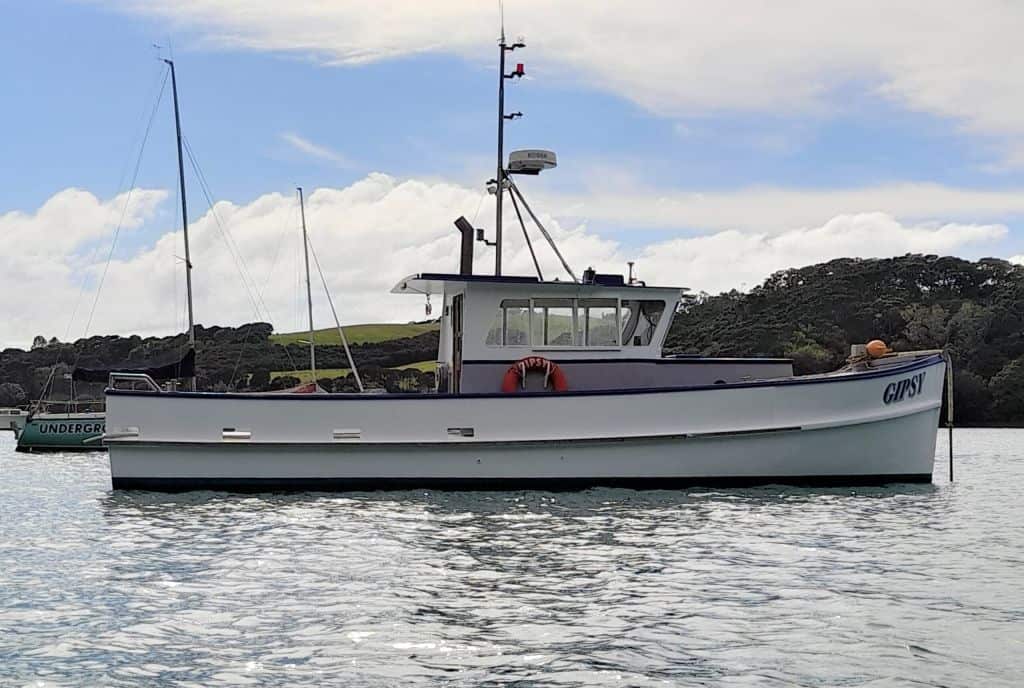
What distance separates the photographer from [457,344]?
1603 centimetres

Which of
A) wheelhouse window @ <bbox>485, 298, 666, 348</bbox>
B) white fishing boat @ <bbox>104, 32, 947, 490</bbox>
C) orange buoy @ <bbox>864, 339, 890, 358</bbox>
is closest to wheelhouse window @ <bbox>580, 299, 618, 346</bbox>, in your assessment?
wheelhouse window @ <bbox>485, 298, 666, 348</bbox>

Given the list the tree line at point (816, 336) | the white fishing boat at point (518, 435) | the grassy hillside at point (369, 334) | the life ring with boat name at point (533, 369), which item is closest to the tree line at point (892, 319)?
the tree line at point (816, 336)

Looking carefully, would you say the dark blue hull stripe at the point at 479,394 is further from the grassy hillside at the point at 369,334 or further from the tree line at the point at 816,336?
the grassy hillside at the point at 369,334

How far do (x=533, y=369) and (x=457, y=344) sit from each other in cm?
140

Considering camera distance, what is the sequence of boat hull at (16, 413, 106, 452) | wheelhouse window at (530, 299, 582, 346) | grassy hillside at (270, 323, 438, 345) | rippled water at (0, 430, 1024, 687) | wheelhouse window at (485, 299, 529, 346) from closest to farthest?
rippled water at (0, 430, 1024, 687) < wheelhouse window at (485, 299, 529, 346) < wheelhouse window at (530, 299, 582, 346) < boat hull at (16, 413, 106, 452) < grassy hillside at (270, 323, 438, 345)

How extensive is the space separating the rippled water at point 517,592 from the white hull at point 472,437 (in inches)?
29.9

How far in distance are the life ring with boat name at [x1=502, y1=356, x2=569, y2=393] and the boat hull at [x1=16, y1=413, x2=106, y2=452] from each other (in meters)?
21.9

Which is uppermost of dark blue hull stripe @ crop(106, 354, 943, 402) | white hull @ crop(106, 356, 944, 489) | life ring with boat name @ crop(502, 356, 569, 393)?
life ring with boat name @ crop(502, 356, 569, 393)

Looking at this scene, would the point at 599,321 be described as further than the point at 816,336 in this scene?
No

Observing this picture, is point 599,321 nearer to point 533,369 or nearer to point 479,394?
point 533,369

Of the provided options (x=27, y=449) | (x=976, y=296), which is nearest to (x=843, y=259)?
(x=976, y=296)

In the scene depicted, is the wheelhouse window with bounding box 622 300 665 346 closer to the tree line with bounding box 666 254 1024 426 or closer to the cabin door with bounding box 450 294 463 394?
the cabin door with bounding box 450 294 463 394

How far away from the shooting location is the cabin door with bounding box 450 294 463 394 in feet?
51.7

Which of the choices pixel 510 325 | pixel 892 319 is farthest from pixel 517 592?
pixel 892 319
